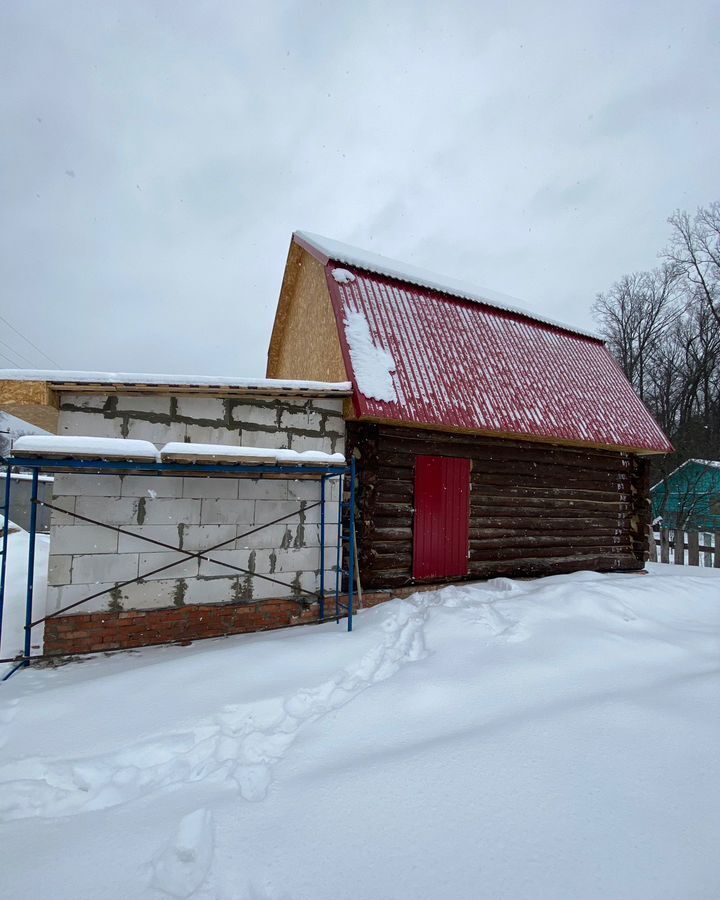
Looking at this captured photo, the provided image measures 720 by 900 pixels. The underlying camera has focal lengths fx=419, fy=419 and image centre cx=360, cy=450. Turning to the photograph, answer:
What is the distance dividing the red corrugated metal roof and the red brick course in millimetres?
3188

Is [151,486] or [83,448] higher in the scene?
[83,448]

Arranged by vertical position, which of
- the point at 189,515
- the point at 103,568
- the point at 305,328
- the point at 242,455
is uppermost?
the point at 305,328

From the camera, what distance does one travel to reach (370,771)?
9.16ft

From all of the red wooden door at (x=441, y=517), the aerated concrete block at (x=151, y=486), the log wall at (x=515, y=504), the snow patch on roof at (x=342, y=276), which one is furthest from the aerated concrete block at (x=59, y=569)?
the snow patch on roof at (x=342, y=276)

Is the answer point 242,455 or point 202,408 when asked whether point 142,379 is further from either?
point 242,455

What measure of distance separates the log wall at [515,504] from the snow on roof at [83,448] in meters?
3.11

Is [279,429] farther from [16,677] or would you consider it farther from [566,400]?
[566,400]

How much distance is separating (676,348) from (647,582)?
951 inches

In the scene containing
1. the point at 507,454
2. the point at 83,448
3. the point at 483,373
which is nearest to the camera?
the point at 83,448

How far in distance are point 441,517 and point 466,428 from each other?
1694 mm

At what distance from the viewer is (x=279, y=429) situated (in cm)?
621

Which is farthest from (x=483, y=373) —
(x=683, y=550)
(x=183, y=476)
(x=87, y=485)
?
(x=683, y=550)

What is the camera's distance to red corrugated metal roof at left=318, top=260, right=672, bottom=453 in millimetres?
7039

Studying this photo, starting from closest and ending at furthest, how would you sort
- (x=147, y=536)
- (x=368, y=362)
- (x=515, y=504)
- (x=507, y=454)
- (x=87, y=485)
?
(x=87, y=485), (x=147, y=536), (x=368, y=362), (x=507, y=454), (x=515, y=504)
